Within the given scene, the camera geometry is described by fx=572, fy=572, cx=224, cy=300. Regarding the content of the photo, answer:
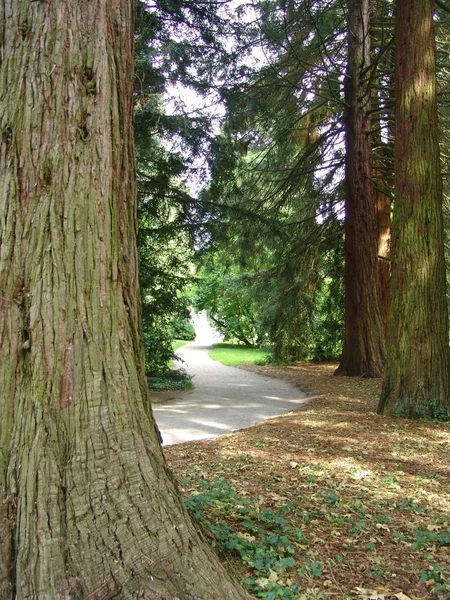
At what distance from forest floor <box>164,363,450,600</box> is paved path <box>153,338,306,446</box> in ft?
3.27

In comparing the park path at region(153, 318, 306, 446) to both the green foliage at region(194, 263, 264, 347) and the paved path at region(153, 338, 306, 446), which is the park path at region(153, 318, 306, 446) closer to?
the paved path at region(153, 338, 306, 446)

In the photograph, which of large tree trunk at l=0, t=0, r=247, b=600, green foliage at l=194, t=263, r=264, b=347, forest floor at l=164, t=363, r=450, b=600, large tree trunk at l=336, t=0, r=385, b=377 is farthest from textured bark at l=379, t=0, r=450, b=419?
green foliage at l=194, t=263, r=264, b=347

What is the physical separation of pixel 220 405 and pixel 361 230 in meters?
5.83

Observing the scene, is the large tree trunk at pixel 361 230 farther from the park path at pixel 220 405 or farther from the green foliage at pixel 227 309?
the green foliage at pixel 227 309

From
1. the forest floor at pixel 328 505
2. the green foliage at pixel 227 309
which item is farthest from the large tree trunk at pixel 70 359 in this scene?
the green foliage at pixel 227 309

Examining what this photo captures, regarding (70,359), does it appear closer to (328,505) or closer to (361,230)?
(328,505)

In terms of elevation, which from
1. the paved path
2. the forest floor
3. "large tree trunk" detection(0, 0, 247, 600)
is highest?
"large tree trunk" detection(0, 0, 247, 600)

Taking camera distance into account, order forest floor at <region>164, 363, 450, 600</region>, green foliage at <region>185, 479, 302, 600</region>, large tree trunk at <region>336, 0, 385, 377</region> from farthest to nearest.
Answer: large tree trunk at <region>336, 0, 385, 377</region> → forest floor at <region>164, 363, 450, 600</region> → green foliage at <region>185, 479, 302, 600</region>

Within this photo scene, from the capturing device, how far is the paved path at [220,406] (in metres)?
8.37

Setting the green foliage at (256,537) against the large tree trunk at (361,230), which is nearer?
the green foliage at (256,537)

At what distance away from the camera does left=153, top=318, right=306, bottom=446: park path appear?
838cm

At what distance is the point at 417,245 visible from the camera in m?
8.23

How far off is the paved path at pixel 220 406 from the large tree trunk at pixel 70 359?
472 centimetres

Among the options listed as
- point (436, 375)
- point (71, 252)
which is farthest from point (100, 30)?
point (436, 375)
